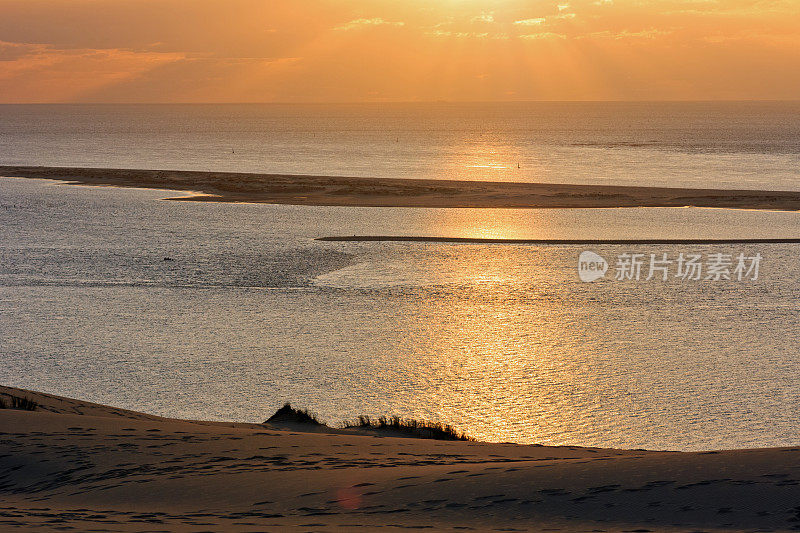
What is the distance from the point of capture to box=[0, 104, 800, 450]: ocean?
1853 centimetres

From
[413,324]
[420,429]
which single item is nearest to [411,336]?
[413,324]

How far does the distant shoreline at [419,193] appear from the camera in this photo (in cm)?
6234

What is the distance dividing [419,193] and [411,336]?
4543cm

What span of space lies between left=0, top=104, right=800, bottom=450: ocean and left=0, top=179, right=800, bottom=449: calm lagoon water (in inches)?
3.2

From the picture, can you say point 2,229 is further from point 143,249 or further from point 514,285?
point 514,285

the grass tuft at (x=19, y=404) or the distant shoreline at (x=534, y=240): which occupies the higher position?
the grass tuft at (x=19, y=404)

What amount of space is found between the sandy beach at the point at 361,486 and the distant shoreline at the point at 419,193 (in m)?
51.1

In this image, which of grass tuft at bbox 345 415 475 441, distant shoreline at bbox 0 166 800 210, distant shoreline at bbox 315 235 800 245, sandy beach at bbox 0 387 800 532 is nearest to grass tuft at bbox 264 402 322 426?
grass tuft at bbox 345 415 475 441

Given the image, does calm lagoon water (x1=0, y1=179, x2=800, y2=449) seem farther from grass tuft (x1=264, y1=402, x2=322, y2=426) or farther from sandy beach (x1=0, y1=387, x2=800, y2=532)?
sandy beach (x1=0, y1=387, x2=800, y2=532)

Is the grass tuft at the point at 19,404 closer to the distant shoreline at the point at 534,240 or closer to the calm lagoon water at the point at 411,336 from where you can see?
the calm lagoon water at the point at 411,336

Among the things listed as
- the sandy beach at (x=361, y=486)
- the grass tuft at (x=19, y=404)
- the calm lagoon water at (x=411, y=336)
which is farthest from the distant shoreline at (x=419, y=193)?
the sandy beach at (x=361, y=486)

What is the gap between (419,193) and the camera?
69.4 metres

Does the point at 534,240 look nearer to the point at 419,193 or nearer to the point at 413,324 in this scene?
the point at 413,324

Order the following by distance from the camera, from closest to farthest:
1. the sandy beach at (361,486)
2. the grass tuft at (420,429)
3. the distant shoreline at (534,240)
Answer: the sandy beach at (361,486), the grass tuft at (420,429), the distant shoreline at (534,240)
